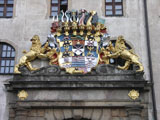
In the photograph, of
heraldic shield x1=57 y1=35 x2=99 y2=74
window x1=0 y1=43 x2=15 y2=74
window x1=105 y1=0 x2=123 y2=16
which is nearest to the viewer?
heraldic shield x1=57 y1=35 x2=99 y2=74

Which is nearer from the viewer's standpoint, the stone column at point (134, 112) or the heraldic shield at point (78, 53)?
the stone column at point (134, 112)

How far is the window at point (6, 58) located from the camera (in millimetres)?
19531

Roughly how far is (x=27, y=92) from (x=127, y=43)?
233 inches

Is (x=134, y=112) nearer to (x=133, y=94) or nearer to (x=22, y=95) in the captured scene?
(x=133, y=94)

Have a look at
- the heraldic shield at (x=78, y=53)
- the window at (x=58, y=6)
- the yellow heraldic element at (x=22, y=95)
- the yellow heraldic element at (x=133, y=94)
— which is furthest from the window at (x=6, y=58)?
the yellow heraldic element at (x=133, y=94)

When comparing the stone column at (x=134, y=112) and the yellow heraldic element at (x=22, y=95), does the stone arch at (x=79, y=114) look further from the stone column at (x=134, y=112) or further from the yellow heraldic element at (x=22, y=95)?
the yellow heraldic element at (x=22, y=95)

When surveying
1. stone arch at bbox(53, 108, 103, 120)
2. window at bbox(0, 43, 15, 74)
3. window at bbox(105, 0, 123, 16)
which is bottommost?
stone arch at bbox(53, 108, 103, 120)

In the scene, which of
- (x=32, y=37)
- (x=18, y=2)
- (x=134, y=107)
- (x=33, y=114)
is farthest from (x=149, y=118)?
(x=18, y=2)

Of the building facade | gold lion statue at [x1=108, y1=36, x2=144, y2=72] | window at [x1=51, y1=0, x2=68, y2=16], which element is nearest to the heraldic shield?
gold lion statue at [x1=108, y1=36, x2=144, y2=72]

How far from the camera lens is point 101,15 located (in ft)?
67.1

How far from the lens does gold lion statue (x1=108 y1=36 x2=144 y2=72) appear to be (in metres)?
18.4

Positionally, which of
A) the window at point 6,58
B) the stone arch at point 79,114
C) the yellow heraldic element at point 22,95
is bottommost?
the stone arch at point 79,114

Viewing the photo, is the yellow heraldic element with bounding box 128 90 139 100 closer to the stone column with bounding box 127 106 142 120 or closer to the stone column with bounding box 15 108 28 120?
the stone column with bounding box 127 106 142 120

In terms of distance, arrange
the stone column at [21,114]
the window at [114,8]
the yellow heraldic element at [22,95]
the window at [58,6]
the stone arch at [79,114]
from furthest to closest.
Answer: the window at [58,6]
the window at [114,8]
the yellow heraldic element at [22,95]
the stone arch at [79,114]
the stone column at [21,114]
